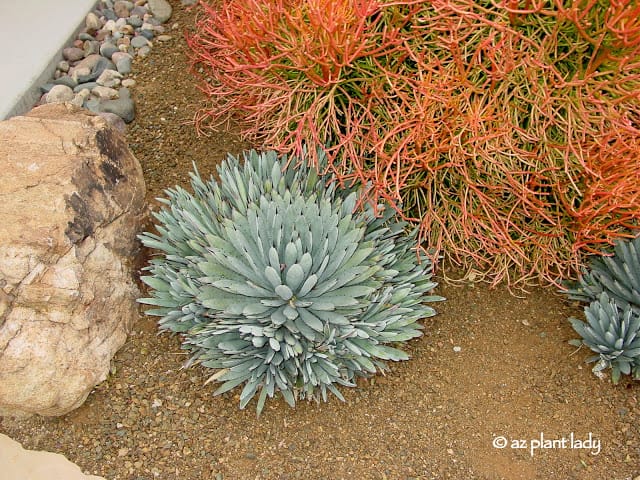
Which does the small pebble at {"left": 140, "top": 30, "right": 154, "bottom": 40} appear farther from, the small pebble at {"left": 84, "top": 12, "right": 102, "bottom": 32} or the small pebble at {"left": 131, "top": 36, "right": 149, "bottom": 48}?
the small pebble at {"left": 84, "top": 12, "right": 102, "bottom": 32}

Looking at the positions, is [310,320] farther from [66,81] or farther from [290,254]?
[66,81]

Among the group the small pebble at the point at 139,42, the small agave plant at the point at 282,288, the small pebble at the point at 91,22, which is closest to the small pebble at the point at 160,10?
the small pebble at the point at 139,42

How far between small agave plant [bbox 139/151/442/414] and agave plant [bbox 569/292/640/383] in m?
0.62

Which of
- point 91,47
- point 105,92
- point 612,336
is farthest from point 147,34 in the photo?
point 612,336

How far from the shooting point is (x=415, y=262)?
2.71m

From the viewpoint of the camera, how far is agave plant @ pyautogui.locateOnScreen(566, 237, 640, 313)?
8.11 ft

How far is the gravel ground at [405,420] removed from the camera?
2.27m

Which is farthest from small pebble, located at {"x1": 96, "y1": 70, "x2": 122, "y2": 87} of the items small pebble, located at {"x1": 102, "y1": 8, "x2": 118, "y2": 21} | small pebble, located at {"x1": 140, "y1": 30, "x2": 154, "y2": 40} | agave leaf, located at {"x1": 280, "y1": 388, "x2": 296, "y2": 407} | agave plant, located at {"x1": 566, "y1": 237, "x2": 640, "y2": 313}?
agave plant, located at {"x1": 566, "y1": 237, "x2": 640, "y2": 313}

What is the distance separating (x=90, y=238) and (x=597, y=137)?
1958 mm

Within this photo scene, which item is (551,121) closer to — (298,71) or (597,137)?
(597,137)

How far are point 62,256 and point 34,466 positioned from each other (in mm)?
780

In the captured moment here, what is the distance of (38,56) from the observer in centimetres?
349

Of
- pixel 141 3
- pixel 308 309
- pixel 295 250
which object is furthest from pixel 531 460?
pixel 141 3

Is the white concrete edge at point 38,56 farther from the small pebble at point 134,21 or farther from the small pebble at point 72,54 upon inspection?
the small pebble at point 134,21
